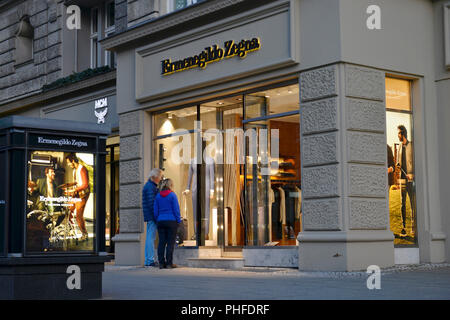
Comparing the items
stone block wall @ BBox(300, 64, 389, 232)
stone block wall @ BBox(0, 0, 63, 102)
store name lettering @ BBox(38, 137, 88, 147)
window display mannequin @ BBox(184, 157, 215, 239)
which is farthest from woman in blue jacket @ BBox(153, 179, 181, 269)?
stone block wall @ BBox(0, 0, 63, 102)

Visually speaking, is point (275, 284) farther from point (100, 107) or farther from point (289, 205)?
point (100, 107)

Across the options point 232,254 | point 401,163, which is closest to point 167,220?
point 232,254

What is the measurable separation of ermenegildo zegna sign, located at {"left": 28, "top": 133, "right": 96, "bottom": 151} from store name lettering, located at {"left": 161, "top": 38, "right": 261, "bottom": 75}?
18.5 feet

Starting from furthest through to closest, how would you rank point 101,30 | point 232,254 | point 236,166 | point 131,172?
point 101,30, point 131,172, point 236,166, point 232,254

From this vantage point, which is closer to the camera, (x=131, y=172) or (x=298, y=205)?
(x=298, y=205)

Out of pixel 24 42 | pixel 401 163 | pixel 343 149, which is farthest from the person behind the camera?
pixel 24 42

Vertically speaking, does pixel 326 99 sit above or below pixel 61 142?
above

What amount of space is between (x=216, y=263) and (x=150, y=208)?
1.78m

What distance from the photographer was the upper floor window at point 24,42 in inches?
918

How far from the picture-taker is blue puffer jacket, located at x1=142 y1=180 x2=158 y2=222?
14.8m

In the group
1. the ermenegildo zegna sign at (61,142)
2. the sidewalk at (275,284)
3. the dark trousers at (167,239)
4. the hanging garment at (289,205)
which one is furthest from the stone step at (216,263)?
the ermenegildo zegna sign at (61,142)

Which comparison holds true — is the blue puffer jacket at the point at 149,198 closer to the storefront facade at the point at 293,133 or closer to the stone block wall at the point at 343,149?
the storefront facade at the point at 293,133

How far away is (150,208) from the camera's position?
586 inches
